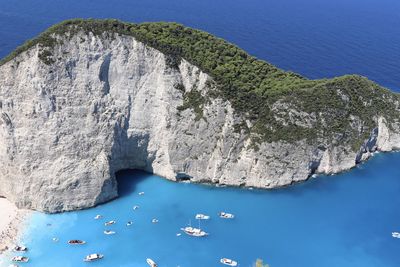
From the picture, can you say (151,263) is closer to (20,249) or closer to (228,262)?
(228,262)

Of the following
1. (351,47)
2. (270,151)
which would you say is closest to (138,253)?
(270,151)

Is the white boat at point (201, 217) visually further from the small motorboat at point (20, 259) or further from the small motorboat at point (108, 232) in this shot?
the small motorboat at point (20, 259)

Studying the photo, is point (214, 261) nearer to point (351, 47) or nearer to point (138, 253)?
point (138, 253)

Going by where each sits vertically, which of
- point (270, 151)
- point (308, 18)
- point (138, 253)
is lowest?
point (138, 253)

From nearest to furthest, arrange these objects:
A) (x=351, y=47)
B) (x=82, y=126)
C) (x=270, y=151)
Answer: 1. (x=82, y=126)
2. (x=270, y=151)
3. (x=351, y=47)

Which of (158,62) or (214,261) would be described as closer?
(214,261)

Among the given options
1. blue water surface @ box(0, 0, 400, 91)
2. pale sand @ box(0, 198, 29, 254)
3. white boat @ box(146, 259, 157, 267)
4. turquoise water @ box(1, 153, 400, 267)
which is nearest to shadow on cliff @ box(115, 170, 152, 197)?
turquoise water @ box(1, 153, 400, 267)

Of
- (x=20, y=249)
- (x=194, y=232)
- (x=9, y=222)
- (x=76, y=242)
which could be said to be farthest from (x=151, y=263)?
(x=9, y=222)
